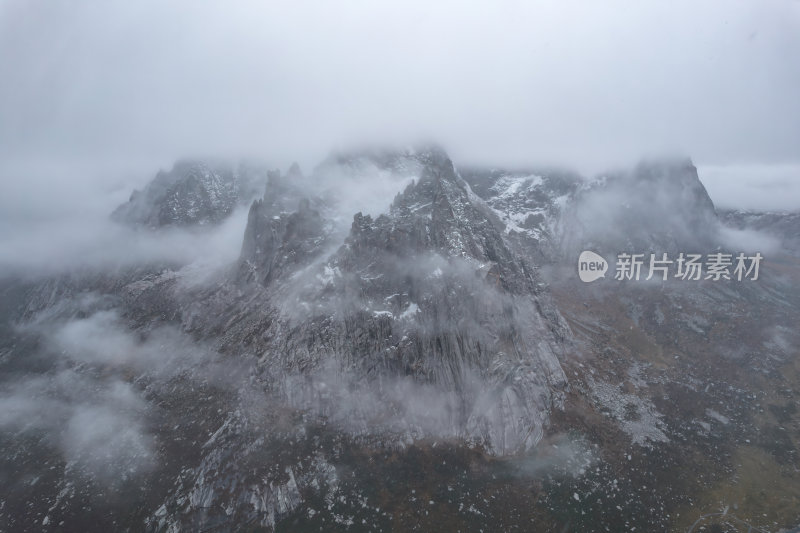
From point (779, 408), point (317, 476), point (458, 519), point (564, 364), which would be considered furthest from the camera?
point (564, 364)

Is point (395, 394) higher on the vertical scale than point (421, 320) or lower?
lower

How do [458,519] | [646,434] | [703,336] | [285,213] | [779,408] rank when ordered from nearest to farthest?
1. [458,519]
2. [646,434]
3. [779,408]
4. [703,336]
5. [285,213]

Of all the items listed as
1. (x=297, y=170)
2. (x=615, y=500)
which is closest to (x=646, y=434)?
(x=615, y=500)

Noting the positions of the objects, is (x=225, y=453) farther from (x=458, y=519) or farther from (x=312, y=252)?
(x=312, y=252)

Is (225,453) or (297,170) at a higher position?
(297,170)

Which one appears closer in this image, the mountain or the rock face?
the mountain

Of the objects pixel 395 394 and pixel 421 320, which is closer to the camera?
pixel 395 394

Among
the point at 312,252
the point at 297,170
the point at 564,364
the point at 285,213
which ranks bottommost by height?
the point at 564,364

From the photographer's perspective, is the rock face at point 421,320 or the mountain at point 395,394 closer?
the mountain at point 395,394
